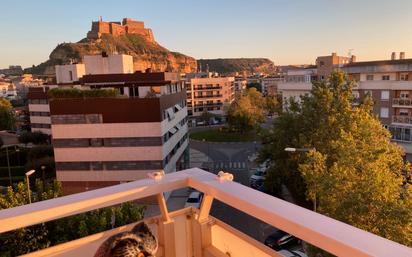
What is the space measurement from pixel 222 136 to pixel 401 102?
90.5ft

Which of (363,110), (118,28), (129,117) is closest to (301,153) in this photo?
(363,110)

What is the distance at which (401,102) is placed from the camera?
1077 inches

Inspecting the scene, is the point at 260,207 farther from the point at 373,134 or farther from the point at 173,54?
the point at 173,54

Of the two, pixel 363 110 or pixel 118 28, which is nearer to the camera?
pixel 363 110

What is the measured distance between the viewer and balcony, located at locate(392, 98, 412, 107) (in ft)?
88.1

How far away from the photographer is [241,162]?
35.4m

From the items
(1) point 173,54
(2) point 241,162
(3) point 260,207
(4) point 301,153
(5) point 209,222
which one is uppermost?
(1) point 173,54

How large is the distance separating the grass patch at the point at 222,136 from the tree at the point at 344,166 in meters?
27.3

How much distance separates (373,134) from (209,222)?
12.4 meters

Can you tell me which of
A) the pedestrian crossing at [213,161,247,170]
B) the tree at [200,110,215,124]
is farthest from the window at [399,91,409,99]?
the tree at [200,110,215,124]

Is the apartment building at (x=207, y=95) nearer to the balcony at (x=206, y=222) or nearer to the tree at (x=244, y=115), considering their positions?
the tree at (x=244, y=115)

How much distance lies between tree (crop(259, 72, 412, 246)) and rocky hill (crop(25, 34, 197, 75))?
90516 mm

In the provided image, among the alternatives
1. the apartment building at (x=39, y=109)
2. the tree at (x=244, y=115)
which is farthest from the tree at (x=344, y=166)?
the apartment building at (x=39, y=109)

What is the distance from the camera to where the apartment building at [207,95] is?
6412 centimetres
